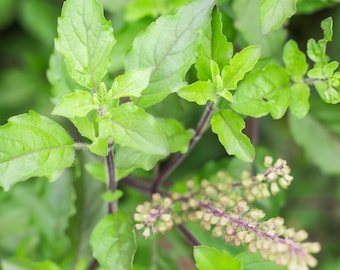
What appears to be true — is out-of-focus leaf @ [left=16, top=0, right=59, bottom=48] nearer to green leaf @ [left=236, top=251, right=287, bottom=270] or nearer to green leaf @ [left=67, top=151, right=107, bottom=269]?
green leaf @ [left=67, top=151, right=107, bottom=269]

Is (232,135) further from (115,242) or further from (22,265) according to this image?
(22,265)

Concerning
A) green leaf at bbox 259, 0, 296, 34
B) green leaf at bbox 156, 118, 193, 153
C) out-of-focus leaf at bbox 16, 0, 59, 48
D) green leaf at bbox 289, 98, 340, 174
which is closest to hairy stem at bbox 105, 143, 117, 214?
green leaf at bbox 156, 118, 193, 153

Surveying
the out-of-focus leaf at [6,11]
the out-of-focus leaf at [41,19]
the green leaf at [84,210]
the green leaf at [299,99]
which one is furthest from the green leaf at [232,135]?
the out-of-focus leaf at [6,11]

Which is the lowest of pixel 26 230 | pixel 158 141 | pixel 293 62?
pixel 26 230

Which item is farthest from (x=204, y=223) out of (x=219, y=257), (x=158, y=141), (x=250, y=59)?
(x=250, y=59)

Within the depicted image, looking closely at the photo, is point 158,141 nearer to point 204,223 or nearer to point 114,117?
point 114,117

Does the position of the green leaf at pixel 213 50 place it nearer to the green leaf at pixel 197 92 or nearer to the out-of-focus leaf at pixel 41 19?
the green leaf at pixel 197 92
